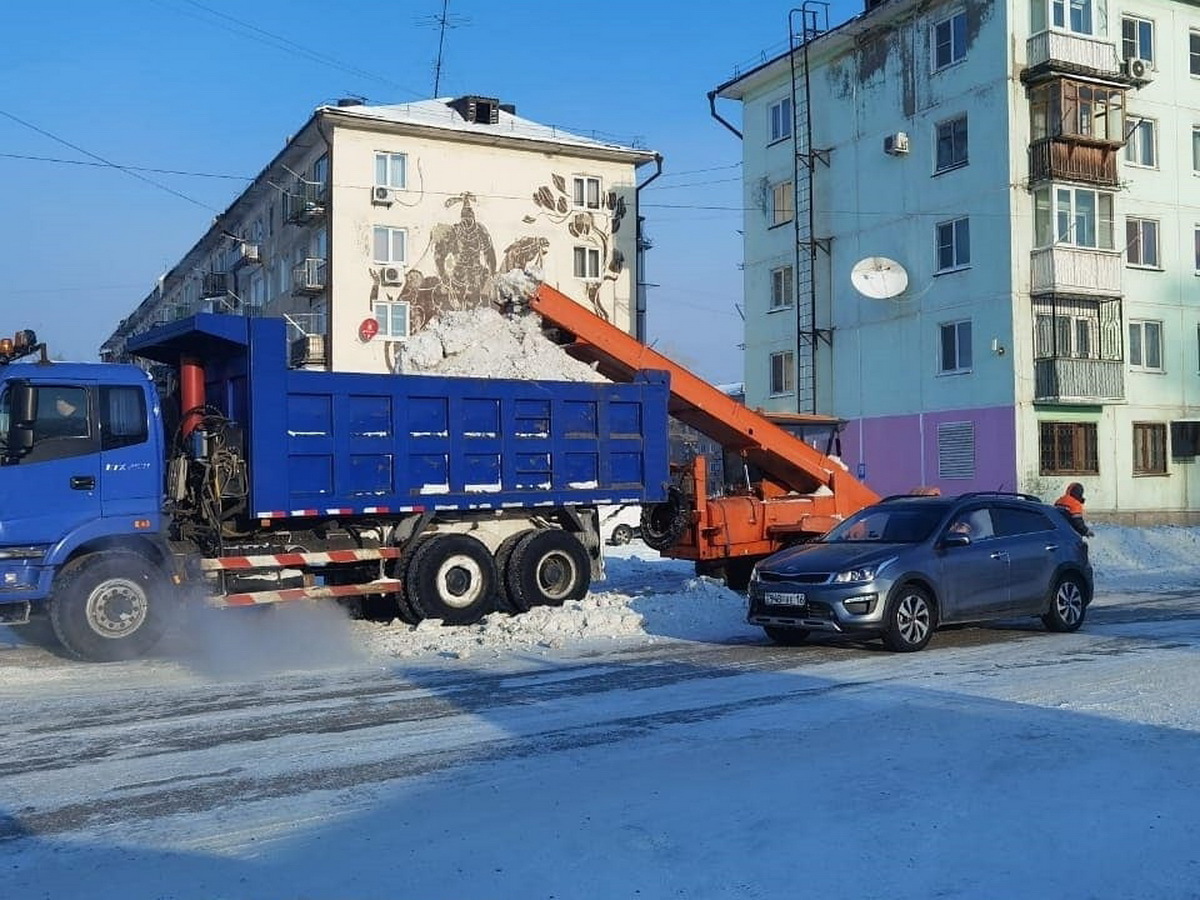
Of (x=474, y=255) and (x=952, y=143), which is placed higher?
(x=952, y=143)

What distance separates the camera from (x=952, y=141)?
3378 cm

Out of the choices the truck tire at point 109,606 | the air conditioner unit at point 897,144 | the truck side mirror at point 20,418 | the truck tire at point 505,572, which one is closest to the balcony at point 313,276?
the air conditioner unit at point 897,144

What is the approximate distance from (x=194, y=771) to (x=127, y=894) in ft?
7.01

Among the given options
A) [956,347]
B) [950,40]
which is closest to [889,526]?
[956,347]

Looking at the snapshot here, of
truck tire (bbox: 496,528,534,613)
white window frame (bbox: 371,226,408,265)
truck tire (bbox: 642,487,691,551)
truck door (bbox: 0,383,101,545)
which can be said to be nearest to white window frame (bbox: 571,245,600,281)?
white window frame (bbox: 371,226,408,265)

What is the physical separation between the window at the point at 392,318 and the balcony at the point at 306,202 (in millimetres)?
3664

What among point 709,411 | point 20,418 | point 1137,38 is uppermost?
point 1137,38

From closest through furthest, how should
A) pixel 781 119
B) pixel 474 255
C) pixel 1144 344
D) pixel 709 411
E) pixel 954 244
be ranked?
pixel 709 411
pixel 954 244
pixel 1144 344
pixel 781 119
pixel 474 255

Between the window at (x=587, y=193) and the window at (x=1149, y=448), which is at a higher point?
the window at (x=587, y=193)

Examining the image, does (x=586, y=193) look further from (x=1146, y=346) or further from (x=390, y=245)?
(x=1146, y=346)

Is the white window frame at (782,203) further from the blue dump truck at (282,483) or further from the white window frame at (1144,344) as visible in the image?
the blue dump truck at (282,483)

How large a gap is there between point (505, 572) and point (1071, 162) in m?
24.1

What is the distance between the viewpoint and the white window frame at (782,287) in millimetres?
39031

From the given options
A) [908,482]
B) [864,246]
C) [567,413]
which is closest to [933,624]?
[567,413]
